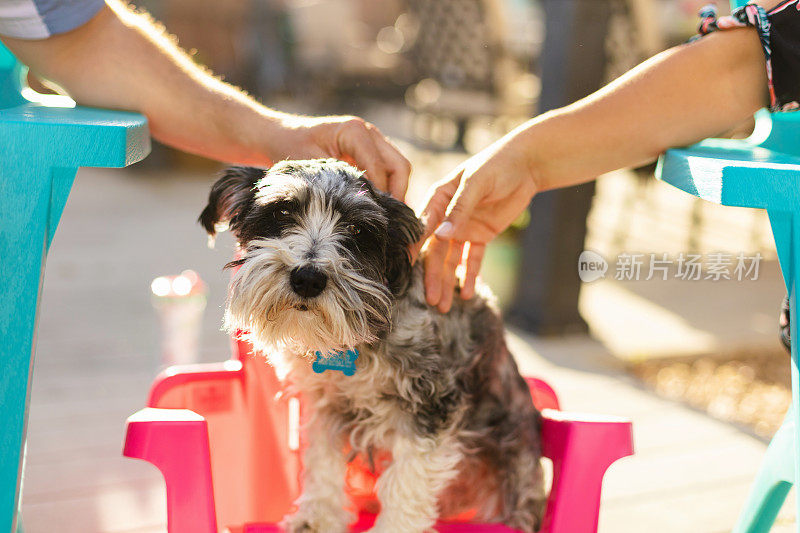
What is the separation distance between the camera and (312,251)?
165cm

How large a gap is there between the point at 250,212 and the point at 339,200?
209 mm

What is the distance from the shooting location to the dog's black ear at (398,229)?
1777mm

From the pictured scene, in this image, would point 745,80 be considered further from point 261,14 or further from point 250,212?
point 261,14

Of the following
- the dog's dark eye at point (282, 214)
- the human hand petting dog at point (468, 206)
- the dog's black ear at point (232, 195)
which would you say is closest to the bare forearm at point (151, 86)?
the dog's black ear at point (232, 195)

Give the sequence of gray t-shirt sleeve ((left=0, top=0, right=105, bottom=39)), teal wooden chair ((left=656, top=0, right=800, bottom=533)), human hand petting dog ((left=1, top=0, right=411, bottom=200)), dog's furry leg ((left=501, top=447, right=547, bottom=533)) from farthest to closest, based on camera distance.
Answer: dog's furry leg ((left=501, top=447, right=547, bottom=533))
human hand petting dog ((left=1, top=0, right=411, bottom=200))
gray t-shirt sleeve ((left=0, top=0, right=105, bottom=39))
teal wooden chair ((left=656, top=0, right=800, bottom=533))

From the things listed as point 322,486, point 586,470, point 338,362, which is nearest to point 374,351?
point 338,362

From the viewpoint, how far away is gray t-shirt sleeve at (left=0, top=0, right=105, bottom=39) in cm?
184

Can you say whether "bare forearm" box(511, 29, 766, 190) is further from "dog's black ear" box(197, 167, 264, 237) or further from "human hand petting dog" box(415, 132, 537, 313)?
"dog's black ear" box(197, 167, 264, 237)

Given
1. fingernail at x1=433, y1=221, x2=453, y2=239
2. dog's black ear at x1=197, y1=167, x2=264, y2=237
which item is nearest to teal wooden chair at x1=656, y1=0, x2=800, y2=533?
fingernail at x1=433, y1=221, x2=453, y2=239

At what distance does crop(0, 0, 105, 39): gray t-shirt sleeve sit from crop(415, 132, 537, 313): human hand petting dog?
0.95 meters

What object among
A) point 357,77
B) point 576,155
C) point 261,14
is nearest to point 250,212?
point 576,155

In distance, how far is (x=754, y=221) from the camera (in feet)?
20.7

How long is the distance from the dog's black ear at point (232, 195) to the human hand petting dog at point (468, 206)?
0.41 meters

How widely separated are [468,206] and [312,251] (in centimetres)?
44
